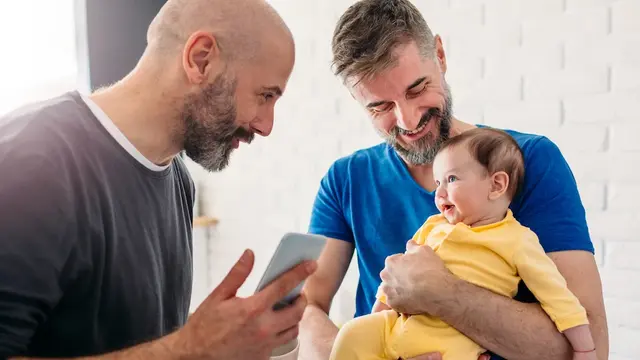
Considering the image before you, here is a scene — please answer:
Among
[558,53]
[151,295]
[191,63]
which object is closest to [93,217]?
[151,295]

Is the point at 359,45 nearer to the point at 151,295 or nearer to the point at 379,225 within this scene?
the point at 379,225

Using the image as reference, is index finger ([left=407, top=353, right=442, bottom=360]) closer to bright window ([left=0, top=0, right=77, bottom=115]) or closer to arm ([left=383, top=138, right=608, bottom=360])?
arm ([left=383, top=138, right=608, bottom=360])

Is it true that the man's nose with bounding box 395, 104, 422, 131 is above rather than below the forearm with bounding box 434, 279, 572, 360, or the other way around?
above

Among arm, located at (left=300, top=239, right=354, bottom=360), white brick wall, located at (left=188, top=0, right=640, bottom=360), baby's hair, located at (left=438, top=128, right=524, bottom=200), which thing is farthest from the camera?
white brick wall, located at (left=188, top=0, right=640, bottom=360)

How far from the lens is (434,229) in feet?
4.15

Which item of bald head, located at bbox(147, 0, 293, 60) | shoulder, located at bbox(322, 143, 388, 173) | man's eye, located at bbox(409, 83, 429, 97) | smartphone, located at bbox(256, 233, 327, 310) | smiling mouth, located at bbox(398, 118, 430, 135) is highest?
bald head, located at bbox(147, 0, 293, 60)

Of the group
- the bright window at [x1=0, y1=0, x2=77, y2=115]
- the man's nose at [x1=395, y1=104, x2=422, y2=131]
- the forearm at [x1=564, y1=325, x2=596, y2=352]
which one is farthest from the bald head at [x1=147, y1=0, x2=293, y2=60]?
the bright window at [x1=0, y1=0, x2=77, y2=115]

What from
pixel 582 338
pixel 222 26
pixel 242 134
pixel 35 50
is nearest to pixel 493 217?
pixel 582 338

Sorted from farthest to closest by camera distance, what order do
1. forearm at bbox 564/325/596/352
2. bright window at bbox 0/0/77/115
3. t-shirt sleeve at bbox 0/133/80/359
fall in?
bright window at bbox 0/0/77/115 → forearm at bbox 564/325/596/352 → t-shirt sleeve at bbox 0/133/80/359

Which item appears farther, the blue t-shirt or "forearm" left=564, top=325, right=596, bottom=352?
the blue t-shirt

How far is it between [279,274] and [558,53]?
1.31 m

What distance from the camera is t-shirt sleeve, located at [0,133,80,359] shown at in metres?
0.83

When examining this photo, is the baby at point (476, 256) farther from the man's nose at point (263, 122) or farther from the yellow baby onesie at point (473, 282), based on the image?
the man's nose at point (263, 122)

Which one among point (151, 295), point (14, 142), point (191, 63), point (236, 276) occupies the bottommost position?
point (151, 295)
